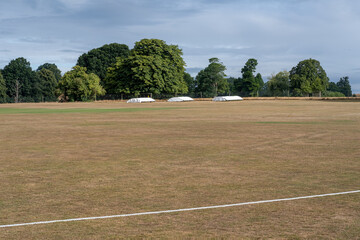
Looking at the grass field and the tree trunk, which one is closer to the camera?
the grass field

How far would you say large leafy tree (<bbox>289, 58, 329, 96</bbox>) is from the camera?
433ft

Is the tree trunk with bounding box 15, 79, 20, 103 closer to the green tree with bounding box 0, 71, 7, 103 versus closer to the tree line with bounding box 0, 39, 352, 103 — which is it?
the tree line with bounding box 0, 39, 352, 103

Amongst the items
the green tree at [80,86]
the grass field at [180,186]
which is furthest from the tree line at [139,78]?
the grass field at [180,186]

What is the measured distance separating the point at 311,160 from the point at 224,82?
397ft

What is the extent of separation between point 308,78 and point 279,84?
9068 millimetres

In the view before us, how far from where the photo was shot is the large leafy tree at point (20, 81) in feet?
428

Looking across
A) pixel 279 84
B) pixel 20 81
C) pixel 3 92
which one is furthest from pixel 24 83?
pixel 279 84

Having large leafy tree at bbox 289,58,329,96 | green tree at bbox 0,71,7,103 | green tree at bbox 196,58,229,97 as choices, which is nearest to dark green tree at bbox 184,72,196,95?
green tree at bbox 196,58,229,97

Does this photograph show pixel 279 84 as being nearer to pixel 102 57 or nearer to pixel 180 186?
pixel 102 57

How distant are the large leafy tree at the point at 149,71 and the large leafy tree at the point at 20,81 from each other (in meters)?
33.1

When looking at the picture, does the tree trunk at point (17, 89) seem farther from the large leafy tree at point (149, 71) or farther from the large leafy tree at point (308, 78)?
the large leafy tree at point (308, 78)

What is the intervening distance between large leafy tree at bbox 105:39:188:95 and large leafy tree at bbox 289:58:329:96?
133 ft

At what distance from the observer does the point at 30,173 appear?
38.2 feet

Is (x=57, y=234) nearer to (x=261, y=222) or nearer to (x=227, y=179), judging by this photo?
(x=261, y=222)
